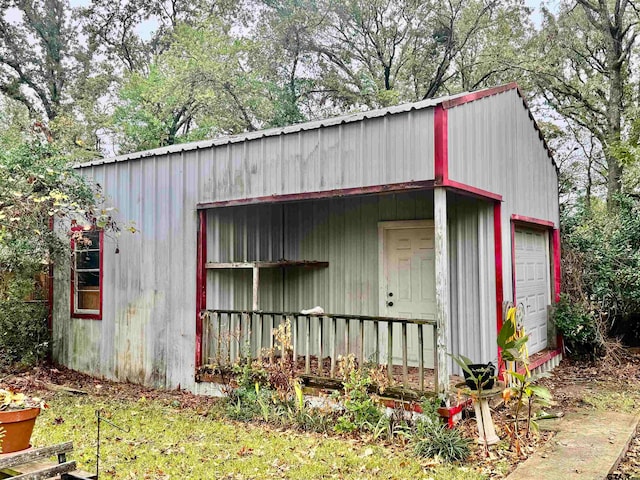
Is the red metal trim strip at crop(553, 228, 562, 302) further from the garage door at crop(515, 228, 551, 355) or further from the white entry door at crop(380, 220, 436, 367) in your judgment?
the white entry door at crop(380, 220, 436, 367)

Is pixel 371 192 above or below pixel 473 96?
below

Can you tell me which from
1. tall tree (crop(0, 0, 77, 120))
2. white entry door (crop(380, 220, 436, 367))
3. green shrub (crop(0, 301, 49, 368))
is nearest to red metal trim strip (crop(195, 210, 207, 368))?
white entry door (crop(380, 220, 436, 367))

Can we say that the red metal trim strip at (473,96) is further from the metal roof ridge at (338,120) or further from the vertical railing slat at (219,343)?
the vertical railing slat at (219,343)

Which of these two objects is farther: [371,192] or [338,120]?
[338,120]

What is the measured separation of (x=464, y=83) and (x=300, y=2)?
6864mm

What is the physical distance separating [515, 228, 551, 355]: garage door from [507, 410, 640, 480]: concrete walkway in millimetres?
2089

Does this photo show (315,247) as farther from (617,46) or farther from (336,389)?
(617,46)

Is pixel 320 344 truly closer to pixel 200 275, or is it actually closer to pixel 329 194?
pixel 329 194

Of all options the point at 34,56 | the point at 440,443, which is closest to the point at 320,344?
the point at 440,443

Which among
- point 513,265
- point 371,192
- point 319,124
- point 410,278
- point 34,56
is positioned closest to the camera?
point 371,192

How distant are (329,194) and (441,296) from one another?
5.63ft

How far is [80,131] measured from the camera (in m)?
18.0

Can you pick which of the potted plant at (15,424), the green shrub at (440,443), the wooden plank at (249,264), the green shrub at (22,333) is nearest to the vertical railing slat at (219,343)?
the wooden plank at (249,264)

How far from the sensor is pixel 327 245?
8.31 meters
